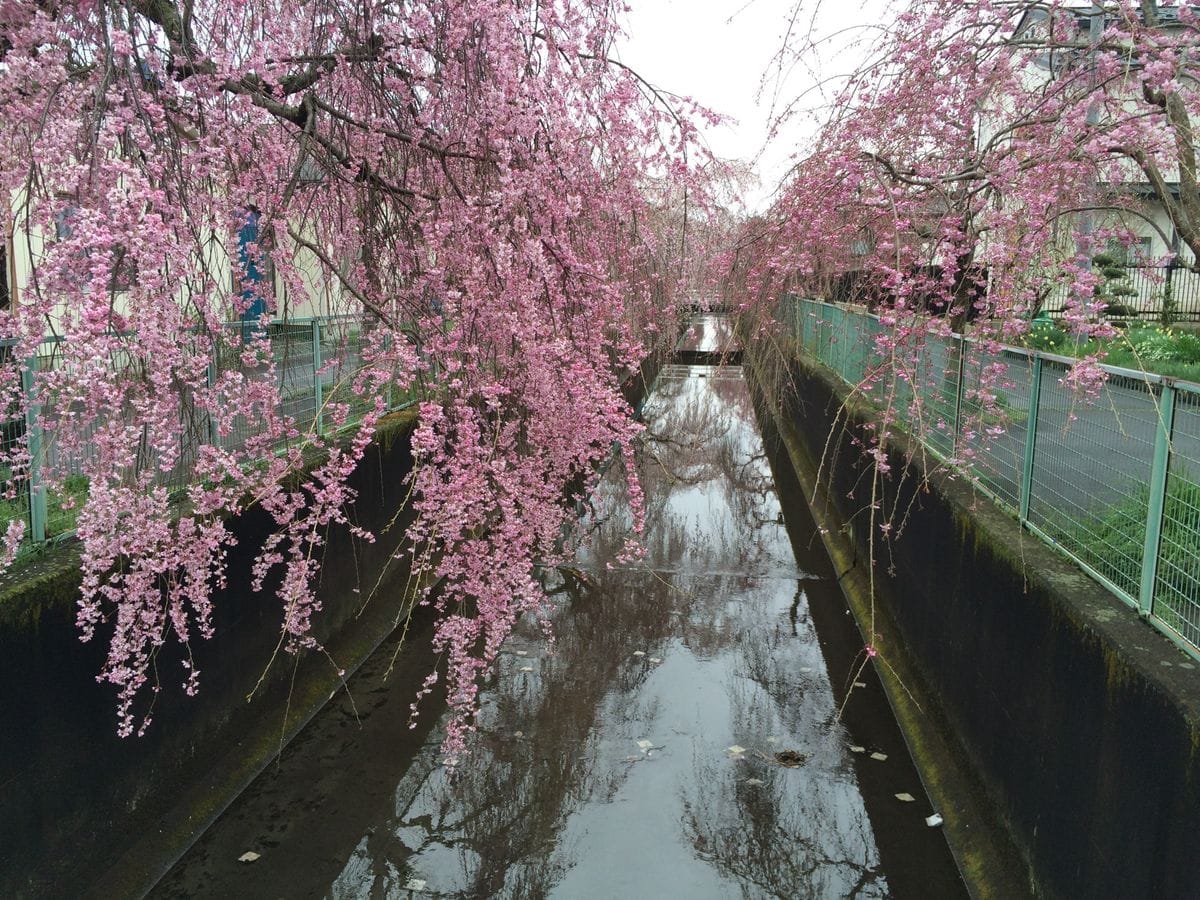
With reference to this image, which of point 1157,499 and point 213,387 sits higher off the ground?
point 213,387

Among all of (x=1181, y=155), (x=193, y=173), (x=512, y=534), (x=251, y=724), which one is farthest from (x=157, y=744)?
(x=1181, y=155)

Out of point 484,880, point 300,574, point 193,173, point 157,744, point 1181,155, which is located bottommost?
point 484,880

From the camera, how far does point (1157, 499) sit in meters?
3.87

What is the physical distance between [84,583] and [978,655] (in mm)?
4361

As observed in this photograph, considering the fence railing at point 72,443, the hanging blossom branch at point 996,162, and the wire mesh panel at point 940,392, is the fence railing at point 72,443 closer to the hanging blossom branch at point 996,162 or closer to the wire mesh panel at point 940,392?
the hanging blossom branch at point 996,162

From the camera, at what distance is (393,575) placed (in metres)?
9.34

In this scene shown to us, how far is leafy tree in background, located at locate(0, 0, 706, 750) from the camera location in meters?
3.30

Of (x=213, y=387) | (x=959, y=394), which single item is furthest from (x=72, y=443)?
(x=959, y=394)

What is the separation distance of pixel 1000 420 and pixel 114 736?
4575 millimetres

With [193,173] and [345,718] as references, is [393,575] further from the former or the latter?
[193,173]

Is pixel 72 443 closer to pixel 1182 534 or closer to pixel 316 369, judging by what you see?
pixel 316 369

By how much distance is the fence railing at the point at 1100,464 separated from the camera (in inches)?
148

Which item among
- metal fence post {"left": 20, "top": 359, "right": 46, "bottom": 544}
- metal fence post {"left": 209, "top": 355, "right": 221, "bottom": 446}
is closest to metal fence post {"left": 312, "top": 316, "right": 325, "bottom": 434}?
metal fence post {"left": 209, "top": 355, "right": 221, "bottom": 446}

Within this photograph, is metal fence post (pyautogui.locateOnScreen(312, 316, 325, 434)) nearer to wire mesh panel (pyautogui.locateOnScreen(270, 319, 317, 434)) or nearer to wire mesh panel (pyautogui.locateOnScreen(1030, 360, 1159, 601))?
wire mesh panel (pyautogui.locateOnScreen(270, 319, 317, 434))
